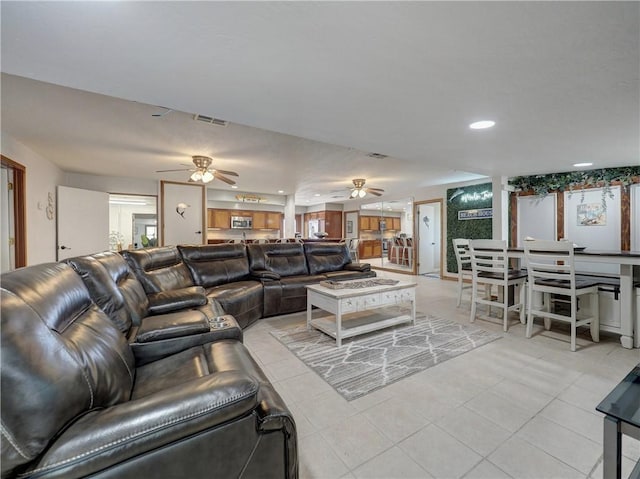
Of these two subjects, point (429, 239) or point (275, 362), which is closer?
point (275, 362)

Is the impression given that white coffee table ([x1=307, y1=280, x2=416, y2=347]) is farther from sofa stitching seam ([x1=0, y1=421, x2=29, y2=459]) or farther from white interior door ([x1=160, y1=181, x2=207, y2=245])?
white interior door ([x1=160, y1=181, x2=207, y2=245])

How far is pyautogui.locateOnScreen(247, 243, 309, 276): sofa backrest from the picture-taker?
14.4ft

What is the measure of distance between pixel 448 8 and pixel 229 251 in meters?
3.81

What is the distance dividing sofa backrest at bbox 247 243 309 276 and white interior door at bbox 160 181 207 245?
330cm

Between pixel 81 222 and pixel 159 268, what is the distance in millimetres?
3633

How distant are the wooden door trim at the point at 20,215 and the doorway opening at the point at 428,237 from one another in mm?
7744

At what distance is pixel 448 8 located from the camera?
122 centimetres

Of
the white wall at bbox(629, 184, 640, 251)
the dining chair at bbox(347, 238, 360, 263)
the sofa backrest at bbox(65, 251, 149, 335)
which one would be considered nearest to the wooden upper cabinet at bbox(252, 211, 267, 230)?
the dining chair at bbox(347, 238, 360, 263)

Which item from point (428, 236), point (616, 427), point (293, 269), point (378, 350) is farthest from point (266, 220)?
point (616, 427)

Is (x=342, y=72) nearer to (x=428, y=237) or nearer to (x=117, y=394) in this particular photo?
(x=117, y=394)

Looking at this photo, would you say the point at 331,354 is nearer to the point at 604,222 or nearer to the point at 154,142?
the point at 154,142

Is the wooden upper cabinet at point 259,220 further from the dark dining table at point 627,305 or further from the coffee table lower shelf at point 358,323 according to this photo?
the dark dining table at point 627,305

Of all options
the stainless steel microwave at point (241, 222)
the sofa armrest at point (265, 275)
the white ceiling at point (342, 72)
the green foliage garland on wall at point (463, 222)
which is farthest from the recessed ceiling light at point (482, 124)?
the stainless steel microwave at point (241, 222)

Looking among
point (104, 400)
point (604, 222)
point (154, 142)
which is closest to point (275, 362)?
point (104, 400)
